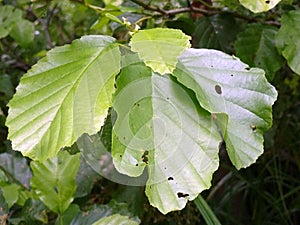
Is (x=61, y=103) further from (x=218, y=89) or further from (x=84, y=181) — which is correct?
(x=84, y=181)

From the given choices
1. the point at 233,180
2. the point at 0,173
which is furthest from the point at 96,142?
the point at 233,180

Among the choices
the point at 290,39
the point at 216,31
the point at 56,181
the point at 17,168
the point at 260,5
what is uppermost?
the point at 260,5

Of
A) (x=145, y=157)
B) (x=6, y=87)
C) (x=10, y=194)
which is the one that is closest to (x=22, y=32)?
(x=6, y=87)

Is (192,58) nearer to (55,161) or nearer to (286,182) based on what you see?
(55,161)

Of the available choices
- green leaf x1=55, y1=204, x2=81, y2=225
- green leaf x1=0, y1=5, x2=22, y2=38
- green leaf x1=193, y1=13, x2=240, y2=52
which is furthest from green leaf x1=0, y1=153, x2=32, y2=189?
green leaf x1=193, y1=13, x2=240, y2=52

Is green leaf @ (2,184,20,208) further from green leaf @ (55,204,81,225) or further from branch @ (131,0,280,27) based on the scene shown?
branch @ (131,0,280,27)

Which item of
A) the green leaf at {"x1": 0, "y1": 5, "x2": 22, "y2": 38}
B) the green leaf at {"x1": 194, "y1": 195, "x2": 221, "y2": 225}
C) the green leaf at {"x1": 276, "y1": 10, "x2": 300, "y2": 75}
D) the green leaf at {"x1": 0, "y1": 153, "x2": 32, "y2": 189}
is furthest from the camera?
the green leaf at {"x1": 0, "y1": 5, "x2": 22, "y2": 38}
